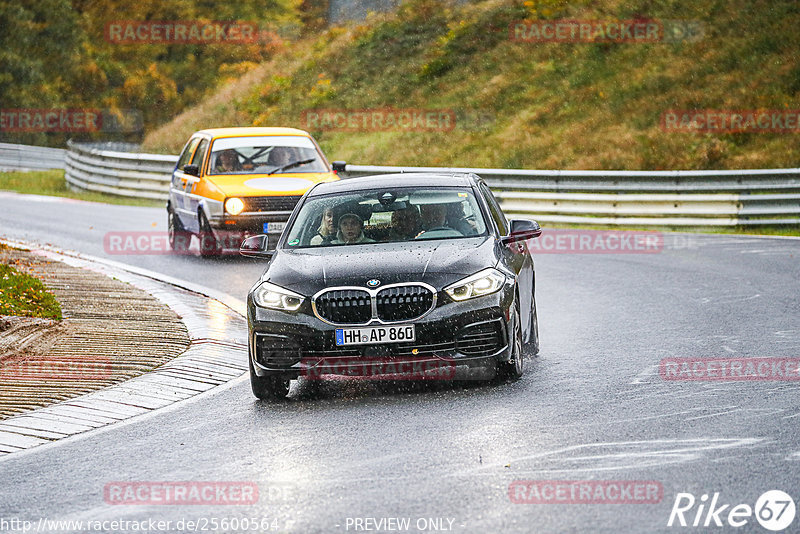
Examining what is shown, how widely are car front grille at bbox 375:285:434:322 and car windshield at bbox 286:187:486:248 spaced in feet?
3.33

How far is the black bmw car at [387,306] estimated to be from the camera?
28.0ft

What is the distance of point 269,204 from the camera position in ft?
57.9

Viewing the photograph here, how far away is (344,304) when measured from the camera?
859 centimetres

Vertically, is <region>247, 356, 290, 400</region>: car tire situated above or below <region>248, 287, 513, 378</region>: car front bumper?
below

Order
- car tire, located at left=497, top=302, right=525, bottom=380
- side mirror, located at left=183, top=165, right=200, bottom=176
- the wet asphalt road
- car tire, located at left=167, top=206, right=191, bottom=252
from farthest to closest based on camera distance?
car tire, located at left=167, top=206, right=191, bottom=252, side mirror, located at left=183, top=165, right=200, bottom=176, car tire, located at left=497, top=302, right=525, bottom=380, the wet asphalt road

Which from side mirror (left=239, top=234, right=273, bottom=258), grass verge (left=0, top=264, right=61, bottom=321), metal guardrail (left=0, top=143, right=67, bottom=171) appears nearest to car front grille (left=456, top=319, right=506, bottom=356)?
A: side mirror (left=239, top=234, right=273, bottom=258)

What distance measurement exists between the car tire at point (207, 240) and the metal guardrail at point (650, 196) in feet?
15.6

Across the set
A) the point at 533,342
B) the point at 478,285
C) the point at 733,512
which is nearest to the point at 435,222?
the point at 478,285

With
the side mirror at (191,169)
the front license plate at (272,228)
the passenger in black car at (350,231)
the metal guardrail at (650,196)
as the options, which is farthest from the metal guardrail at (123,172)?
the passenger in black car at (350,231)

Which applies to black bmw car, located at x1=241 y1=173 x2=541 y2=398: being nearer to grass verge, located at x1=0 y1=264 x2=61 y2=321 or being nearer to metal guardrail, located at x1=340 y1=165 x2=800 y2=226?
grass verge, located at x1=0 y1=264 x2=61 y2=321

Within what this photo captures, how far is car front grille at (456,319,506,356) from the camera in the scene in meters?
8.60

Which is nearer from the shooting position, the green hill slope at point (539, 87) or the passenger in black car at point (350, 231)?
the passenger in black car at point (350, 231)

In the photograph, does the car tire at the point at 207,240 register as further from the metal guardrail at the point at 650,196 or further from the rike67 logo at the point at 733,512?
the rike67 logo at the point at 733,512

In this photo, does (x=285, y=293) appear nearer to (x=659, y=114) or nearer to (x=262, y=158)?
(x=262, y=158)
